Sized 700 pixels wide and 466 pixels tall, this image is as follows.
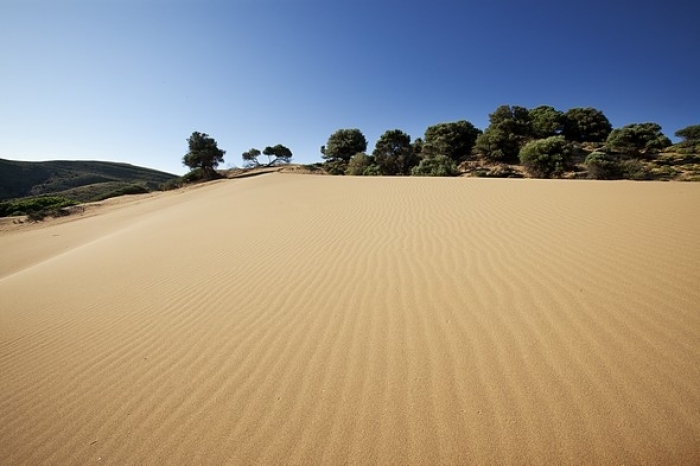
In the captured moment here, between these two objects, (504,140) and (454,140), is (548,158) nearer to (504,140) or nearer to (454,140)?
(504,140)

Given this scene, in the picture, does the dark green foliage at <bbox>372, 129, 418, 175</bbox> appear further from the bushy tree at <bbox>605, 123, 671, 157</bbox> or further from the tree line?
the bushy tree at <bbox>605, 123, 671, 157</bbox>

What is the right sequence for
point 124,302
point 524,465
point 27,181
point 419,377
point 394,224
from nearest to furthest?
point 524,465 → point 419,377 → point 124,302 → point 394,224 → point 27,181

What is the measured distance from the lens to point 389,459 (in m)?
1.59

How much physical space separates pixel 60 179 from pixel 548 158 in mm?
67752

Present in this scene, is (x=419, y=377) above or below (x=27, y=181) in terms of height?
below

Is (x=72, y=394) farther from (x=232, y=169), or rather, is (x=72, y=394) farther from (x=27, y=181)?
(x=27, y=181)

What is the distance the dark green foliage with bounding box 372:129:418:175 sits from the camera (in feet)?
103

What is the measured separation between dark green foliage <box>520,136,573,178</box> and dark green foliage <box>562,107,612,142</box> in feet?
49.6

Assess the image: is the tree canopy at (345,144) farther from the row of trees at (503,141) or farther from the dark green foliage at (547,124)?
the dark green foliage at (547,124)

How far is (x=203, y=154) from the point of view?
105 feet

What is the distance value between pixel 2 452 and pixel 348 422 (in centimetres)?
245

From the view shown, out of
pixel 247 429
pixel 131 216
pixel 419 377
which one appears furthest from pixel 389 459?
pixel 131 216

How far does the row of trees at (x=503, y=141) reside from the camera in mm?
24984

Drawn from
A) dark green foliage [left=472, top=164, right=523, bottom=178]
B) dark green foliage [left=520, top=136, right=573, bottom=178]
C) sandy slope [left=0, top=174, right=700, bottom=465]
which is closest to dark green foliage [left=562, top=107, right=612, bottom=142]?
dark green foliage [left=520, top=136, right=573, bottom=178]
